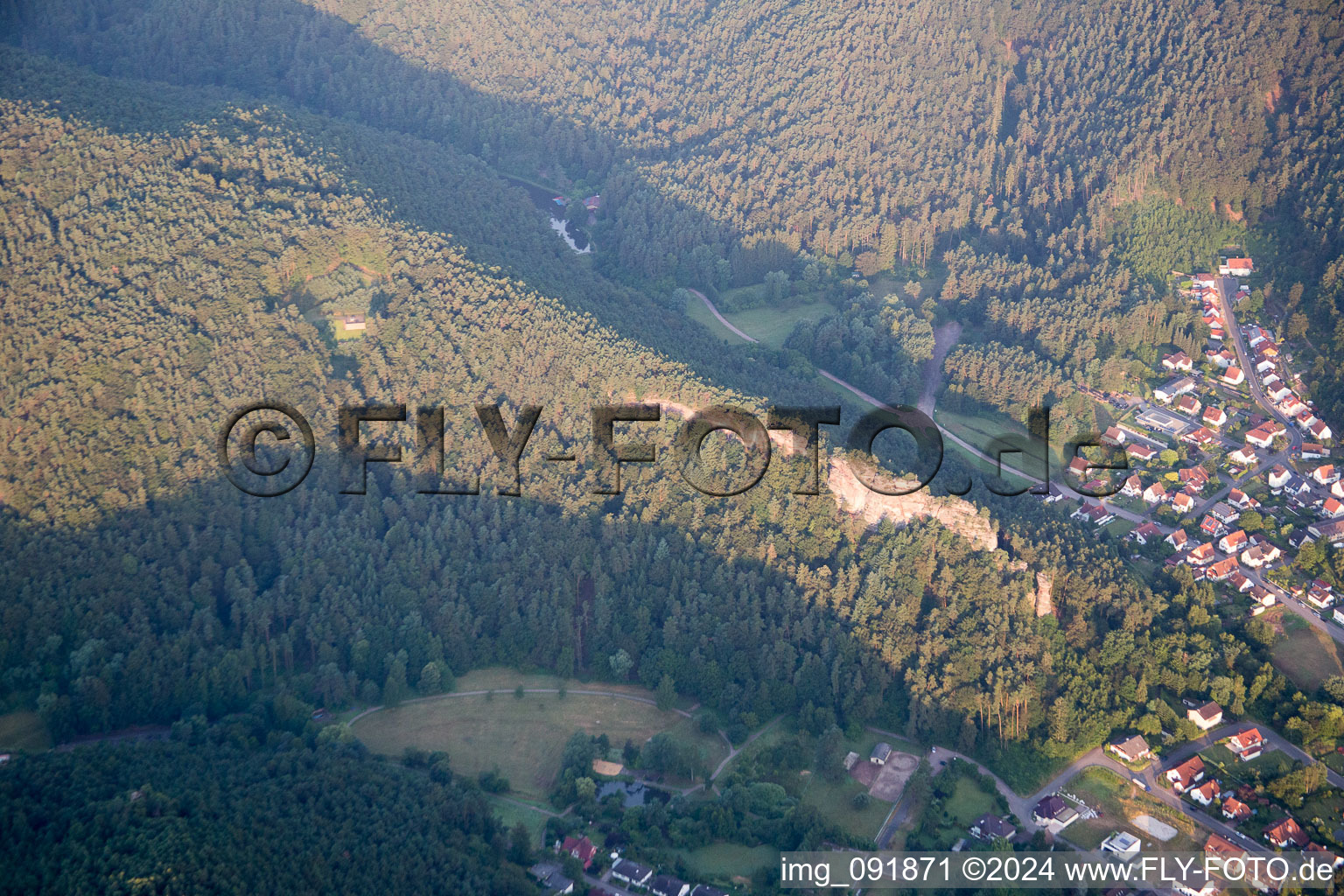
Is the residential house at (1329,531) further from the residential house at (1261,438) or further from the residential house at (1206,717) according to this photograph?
the residential house at (1206,717)

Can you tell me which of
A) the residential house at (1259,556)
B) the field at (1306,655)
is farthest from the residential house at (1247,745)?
the residential house at (1259,556)

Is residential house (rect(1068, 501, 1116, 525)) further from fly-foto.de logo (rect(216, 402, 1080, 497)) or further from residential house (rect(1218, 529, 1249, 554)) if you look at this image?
residential house (rect(1218, 529, 1249, 554))

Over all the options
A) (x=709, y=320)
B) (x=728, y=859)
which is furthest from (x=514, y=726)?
(x=709, y=320)

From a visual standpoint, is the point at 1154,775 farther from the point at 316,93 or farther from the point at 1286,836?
the point at 316,93

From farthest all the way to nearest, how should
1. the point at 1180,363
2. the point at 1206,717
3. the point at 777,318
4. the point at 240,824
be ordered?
the point at 777,318 → the point at 1180,363 → the point at 1206,717 → the point at 240,824

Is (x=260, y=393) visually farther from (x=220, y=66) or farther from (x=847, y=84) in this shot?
→ (x=847, y=84)

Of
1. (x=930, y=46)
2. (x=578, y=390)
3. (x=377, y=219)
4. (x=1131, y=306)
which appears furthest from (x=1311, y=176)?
(x=377, y=219)

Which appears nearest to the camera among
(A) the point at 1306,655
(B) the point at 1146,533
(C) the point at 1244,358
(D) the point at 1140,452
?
(A) the point at 1306,655
